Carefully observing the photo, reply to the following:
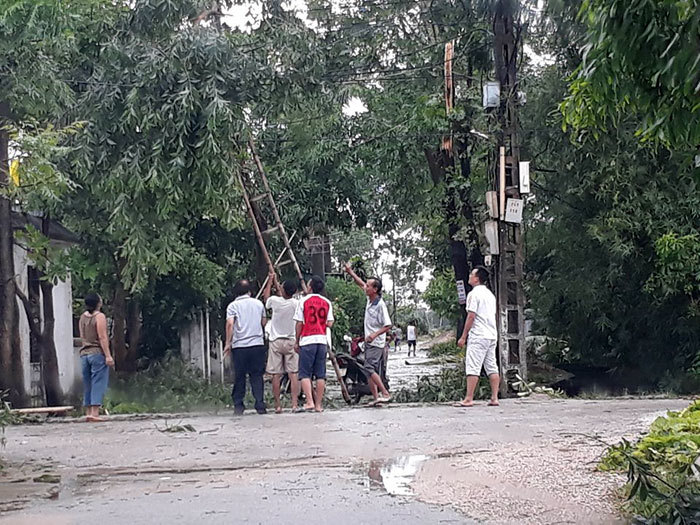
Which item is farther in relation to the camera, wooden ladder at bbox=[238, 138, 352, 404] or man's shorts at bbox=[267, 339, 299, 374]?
wooden ladder at bbox=[238, 138, 352, 404]

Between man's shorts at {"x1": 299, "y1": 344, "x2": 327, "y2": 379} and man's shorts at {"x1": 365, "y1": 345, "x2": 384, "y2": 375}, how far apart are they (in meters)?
1.01

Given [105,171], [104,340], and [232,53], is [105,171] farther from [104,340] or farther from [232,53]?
[104,340]

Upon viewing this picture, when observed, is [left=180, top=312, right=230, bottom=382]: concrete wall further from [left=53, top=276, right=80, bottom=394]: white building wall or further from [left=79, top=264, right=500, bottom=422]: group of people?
[left=79, top=264, right=500, bottom=422]: group of people

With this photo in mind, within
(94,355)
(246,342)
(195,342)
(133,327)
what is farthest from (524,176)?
(195,342)

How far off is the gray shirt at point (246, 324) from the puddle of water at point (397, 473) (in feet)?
13.9

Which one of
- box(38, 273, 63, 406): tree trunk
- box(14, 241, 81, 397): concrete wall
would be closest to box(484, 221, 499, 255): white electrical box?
box(38, 273, 63, 406): tree trunk

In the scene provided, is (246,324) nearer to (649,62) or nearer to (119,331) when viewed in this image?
(649,62)

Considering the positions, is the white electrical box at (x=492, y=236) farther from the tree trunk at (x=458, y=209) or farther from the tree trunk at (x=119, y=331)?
the tree trunk at (x=119, y=331)

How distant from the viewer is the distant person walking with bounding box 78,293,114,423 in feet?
39.2

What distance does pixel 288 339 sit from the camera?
1252 centimetres

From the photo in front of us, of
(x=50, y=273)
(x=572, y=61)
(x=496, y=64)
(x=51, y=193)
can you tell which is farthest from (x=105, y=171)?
(x=572, y=61)

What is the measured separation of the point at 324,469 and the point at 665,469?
2.76 m

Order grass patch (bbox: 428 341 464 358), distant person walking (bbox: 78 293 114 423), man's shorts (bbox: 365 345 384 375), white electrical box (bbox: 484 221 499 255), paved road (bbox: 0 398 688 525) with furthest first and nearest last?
grass patch (bbox: 428 341 464 358) < white electrical box (bbox: 484 221 499 255) < man's shorts (bbox: 365 345 384 375) < distant person walking (bbox: 78 293 114 423) < paved road (bbox: 0 398 688 525)

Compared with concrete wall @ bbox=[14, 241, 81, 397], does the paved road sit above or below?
below
